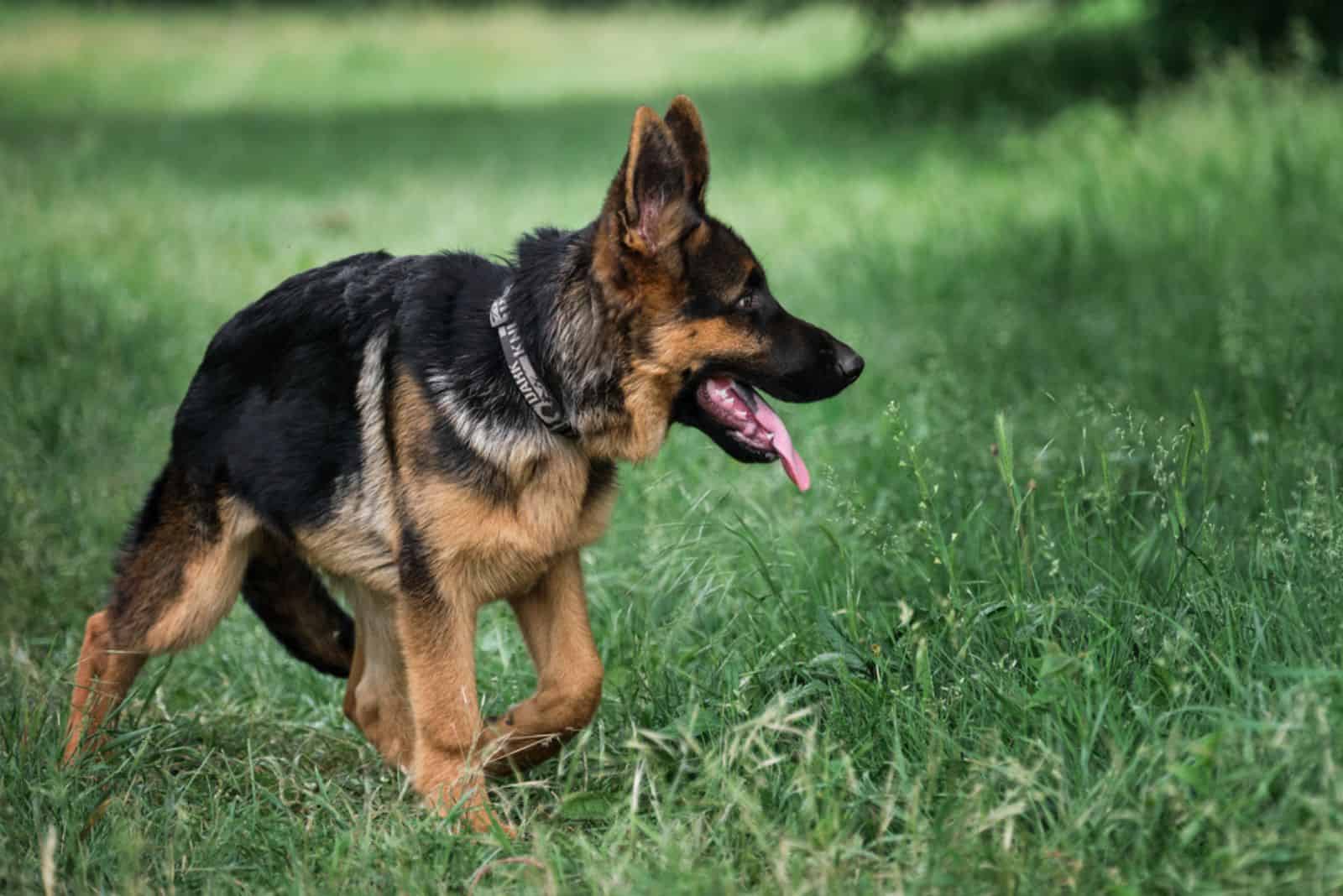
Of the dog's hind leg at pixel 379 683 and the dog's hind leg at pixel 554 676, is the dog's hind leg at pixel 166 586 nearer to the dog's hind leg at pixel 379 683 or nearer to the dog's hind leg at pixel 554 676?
the dog's hind leg at pixel 379 683

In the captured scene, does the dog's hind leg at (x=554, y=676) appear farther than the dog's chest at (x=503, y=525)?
Yes

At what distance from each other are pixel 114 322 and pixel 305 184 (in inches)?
271

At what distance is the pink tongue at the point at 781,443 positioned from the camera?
3.78m

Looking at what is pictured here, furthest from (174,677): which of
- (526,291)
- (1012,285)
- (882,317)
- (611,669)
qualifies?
(1012,285)

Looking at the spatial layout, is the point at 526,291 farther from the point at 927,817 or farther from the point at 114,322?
the point at 114,322

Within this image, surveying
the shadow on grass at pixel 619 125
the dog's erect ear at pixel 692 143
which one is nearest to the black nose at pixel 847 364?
the dog's erect ear at pixel 692 143

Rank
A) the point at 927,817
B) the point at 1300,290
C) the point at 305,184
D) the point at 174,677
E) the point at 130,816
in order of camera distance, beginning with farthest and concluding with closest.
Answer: the point at 305,184, the point at 1300,290, the point at 174,677, the point at 130,816, the point at 927,817

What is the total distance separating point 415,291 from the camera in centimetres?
399

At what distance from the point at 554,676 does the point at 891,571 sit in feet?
3.92

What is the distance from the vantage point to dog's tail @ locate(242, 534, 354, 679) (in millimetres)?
4402

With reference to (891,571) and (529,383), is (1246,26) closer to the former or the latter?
(891,571)

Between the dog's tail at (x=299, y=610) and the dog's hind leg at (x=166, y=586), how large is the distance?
216 millimetres

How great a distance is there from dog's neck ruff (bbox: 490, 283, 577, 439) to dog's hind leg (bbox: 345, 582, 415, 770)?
2.61 ft

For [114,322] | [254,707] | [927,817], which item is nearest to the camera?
[927,817]
